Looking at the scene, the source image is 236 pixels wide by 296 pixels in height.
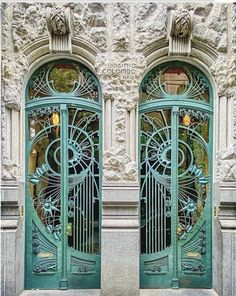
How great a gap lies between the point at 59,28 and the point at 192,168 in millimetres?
3256

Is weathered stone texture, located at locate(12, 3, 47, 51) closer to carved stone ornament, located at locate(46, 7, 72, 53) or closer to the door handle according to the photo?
carved stone ornament, located at locate(46, 7, 72, 53)

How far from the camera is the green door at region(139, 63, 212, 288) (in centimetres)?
613

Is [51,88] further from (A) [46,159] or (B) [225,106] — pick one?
(B) [225,106]

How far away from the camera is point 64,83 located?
20.5ft

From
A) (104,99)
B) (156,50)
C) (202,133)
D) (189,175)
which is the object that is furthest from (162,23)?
(189,175)

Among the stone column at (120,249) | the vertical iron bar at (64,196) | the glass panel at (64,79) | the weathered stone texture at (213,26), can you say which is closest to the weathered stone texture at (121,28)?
the glass panel at (64,79)

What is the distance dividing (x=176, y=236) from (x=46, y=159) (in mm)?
2624

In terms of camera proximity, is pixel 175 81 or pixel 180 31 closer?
pixel 180 31

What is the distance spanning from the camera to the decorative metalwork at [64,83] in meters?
6.21

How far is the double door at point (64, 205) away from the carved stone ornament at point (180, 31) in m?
1.72

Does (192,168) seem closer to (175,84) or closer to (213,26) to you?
(175,84)

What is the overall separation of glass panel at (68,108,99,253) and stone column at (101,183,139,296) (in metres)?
0.43

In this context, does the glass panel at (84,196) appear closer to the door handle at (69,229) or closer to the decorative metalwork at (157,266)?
the door handle at (69,229)

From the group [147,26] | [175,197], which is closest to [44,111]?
[147,26]
